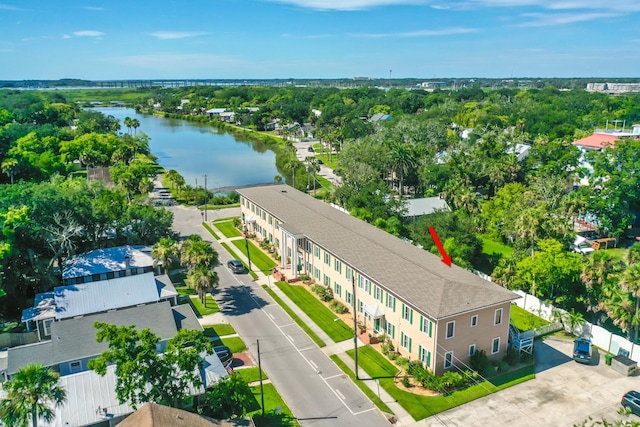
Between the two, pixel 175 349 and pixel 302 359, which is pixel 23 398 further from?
pixel 302 359

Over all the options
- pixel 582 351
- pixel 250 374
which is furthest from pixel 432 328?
pixel 250 374

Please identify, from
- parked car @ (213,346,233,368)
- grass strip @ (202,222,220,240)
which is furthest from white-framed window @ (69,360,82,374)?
grass strip @ (202,222,220,240)

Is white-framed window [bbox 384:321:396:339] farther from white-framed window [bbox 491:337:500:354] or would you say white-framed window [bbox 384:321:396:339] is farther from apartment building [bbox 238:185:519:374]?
white-framed window [bbox 491:337:500:354]

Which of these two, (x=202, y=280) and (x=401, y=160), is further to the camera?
(x=401, y=160)

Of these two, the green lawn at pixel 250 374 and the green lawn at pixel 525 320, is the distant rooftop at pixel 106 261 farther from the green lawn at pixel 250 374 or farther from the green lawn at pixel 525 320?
the green lawn at pixel 525 320

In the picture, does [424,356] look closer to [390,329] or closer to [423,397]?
[423,397]

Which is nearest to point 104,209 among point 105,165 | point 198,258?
point 198,258
